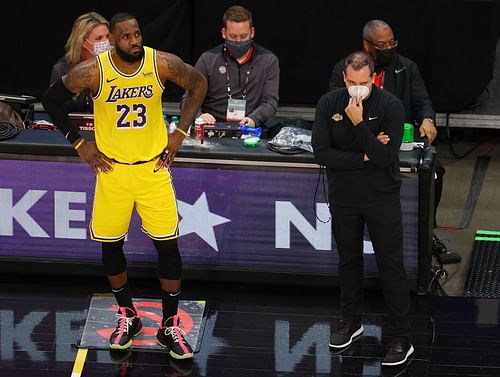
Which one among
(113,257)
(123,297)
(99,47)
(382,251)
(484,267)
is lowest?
(484,267)

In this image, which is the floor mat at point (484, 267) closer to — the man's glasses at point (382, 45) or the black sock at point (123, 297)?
the man's glasses at point (382, 45)

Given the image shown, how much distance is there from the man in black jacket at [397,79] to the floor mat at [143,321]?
6.58ft

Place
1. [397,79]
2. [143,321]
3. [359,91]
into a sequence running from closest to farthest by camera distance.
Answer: [359,91]
[143,321]
[397,79]

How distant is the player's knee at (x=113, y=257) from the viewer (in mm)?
6719

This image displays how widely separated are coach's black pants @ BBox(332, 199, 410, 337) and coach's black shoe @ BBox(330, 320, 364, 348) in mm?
225

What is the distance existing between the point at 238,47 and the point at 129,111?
6.72 feet

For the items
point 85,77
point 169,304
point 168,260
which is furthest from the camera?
point 169,304

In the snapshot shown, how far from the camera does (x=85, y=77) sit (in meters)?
6.33

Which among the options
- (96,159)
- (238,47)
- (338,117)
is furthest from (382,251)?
(238,47)

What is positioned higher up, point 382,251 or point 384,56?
point 384,56

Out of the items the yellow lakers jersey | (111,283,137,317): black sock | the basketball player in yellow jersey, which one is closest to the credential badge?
the basketball player in yellow jersey

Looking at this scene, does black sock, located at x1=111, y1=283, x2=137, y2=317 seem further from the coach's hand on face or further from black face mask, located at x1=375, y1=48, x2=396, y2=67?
black face mask, located at x1=375, y1=48, x2=396, y2=67

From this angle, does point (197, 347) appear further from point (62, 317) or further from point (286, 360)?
point (62, 317)

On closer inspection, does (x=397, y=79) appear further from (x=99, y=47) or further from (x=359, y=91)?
(x=99, y=47)
